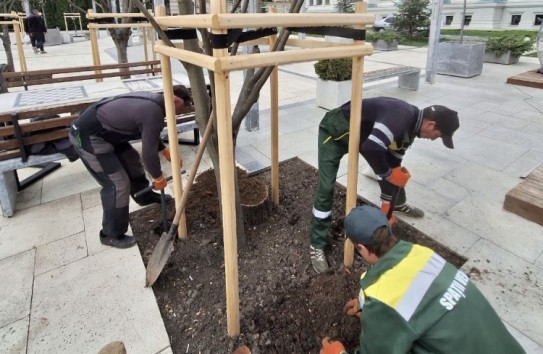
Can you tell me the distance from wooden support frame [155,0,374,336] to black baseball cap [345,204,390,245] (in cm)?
59

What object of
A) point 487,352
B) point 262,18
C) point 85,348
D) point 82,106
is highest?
point 262,18

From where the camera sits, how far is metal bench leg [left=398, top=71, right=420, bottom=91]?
7.77m

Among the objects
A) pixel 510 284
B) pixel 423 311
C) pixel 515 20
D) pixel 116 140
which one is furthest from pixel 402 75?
pixel 515 20

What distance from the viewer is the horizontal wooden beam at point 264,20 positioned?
1481 mm

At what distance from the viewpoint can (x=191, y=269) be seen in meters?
2.63

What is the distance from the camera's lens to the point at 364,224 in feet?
5.49

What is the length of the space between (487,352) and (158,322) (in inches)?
67.8

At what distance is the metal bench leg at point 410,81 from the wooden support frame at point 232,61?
612 cm

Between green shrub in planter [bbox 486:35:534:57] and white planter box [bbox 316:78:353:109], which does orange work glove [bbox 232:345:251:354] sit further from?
green shrub in planter [bbox 486:35:534:57]

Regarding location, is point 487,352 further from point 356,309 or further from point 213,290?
point 213,290

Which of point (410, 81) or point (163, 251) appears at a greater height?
point (410, 81)

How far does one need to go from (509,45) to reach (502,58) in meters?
0.43

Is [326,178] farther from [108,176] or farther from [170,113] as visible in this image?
[108,176]

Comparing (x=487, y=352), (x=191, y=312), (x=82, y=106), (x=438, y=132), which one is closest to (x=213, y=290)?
(x=191, y=312)
